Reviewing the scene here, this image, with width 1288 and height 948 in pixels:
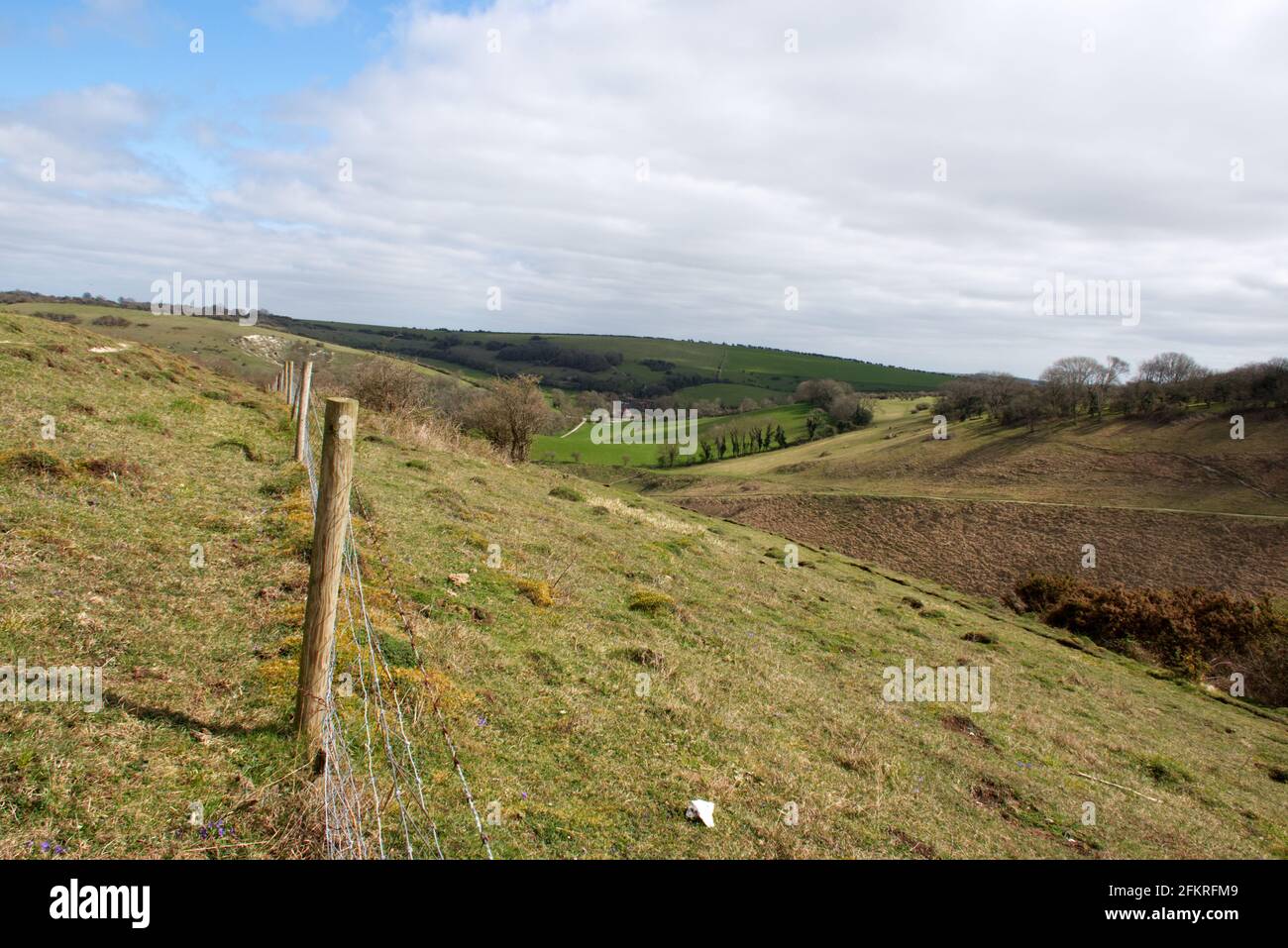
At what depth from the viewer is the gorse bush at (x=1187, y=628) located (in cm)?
2616

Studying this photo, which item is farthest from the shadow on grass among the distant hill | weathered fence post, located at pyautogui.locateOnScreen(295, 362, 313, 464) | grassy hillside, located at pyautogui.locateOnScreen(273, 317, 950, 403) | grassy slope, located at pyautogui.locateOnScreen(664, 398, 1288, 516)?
grassy hillside, located at pyautogui.locateOnScreen(273, 317, 950, 403)

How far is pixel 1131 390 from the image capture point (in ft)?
235

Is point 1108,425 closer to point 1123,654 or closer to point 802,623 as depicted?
point 1123,654

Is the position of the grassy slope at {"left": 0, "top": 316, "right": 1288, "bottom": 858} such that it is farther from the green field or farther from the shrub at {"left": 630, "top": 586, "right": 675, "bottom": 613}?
the green field

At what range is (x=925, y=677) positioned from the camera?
46.6ft

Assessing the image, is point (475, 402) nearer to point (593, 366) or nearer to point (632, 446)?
point (632, 446)

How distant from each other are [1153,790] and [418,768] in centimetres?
1171

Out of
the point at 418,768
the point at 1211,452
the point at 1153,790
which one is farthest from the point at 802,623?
the point at 1211,452

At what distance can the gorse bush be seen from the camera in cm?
2616

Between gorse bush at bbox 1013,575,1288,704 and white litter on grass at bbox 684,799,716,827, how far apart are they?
90.9 feet

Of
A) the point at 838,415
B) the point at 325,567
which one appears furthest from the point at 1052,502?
the point at 325,567

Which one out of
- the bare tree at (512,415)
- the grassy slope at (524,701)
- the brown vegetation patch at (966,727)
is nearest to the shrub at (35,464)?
the grassy slope at (524,701)
